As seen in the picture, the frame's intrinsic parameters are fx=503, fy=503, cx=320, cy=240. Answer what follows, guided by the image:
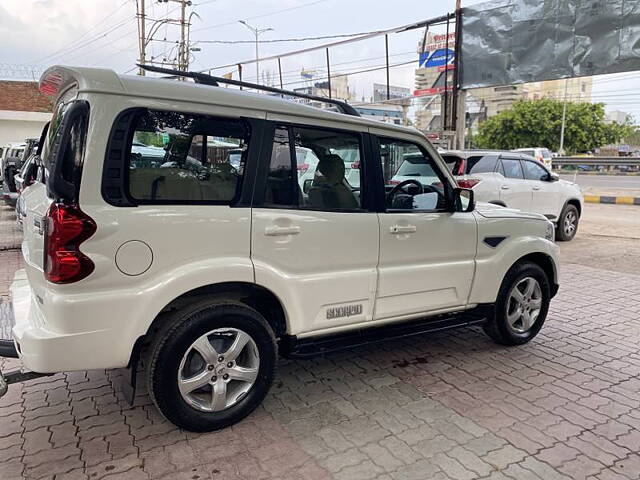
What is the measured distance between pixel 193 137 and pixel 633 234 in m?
11.4

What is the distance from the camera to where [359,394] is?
3.56 metres

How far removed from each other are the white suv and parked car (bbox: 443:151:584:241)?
5485mm

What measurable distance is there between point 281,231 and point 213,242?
0.43 metres

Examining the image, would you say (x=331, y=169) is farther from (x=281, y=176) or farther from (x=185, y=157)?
(x=185, y=157)

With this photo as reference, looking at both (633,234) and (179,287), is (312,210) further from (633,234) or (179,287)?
(633,234)

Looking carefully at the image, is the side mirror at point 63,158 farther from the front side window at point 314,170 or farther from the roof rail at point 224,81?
the front side window at point 314,170

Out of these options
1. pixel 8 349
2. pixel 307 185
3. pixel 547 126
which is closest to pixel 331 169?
pixel 307 185

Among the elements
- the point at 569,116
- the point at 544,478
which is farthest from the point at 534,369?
the point at 569,116

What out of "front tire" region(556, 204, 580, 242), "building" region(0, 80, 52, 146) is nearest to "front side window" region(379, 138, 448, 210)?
"front tire" region(556, 204, 580, 242)

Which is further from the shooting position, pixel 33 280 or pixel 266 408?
pixel 266 408

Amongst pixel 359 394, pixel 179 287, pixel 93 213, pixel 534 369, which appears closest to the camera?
pixel 93 213

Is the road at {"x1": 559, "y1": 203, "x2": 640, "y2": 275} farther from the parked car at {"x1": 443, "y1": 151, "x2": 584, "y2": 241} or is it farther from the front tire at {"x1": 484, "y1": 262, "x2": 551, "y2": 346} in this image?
the front tire at {"x1": 484, "y1": 262, "x2": 551, "y2": 346}

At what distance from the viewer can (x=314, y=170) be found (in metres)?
3.39

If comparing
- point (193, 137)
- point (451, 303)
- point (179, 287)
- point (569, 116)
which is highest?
point (569, 116)
